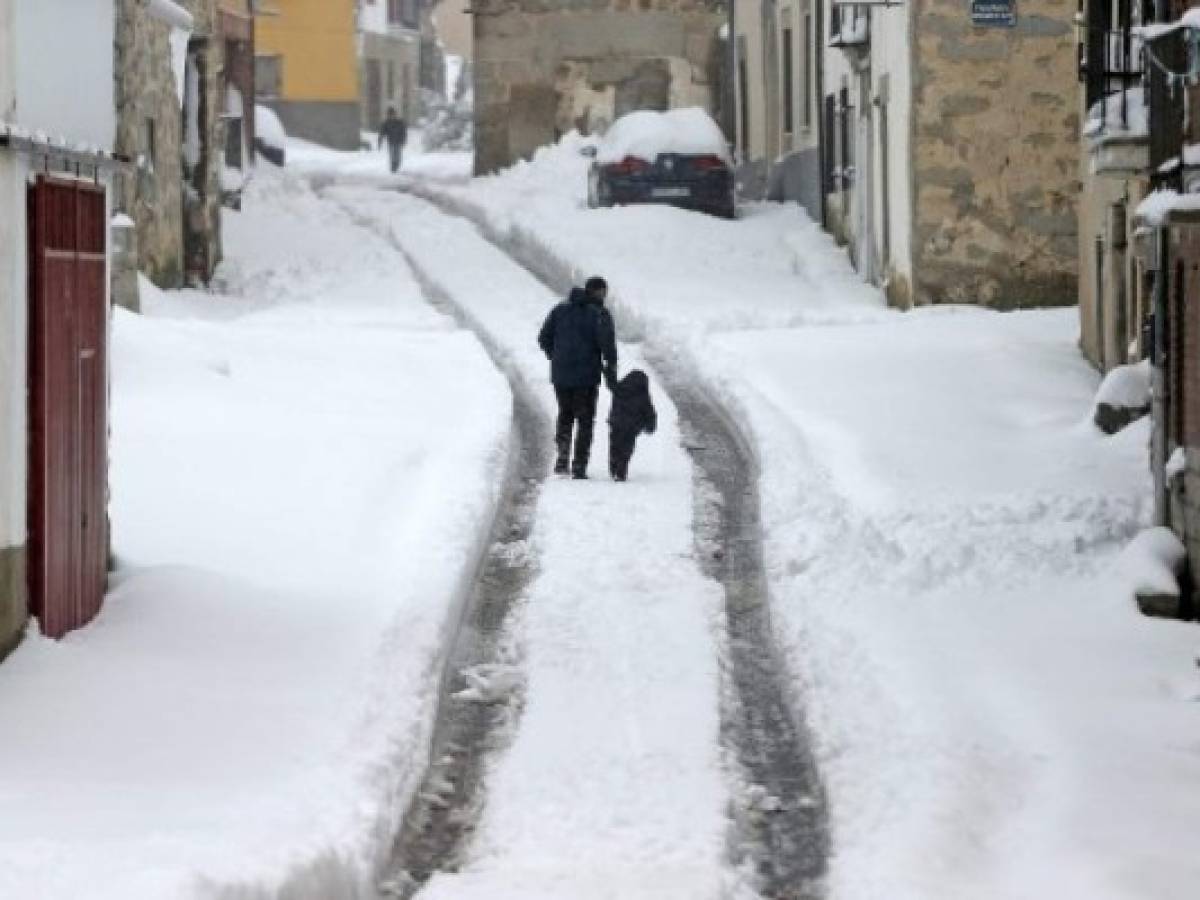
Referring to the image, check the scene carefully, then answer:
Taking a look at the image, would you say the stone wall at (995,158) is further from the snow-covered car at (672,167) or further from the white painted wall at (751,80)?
the white painted wall at (751,80)

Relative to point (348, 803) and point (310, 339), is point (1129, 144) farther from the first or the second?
point (310, 339)

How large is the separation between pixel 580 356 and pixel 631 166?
17982 millimetres

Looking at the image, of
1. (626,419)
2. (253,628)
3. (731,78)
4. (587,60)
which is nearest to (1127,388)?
(626,419)

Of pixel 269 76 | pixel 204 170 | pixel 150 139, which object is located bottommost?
pixel 204 170

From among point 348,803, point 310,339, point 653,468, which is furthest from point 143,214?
point 348,803

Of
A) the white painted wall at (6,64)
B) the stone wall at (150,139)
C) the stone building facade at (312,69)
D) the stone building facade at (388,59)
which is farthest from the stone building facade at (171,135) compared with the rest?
the stone building facade at (388,59)

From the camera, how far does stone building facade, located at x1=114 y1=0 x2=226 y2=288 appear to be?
27.0 m

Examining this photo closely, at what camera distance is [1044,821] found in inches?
419

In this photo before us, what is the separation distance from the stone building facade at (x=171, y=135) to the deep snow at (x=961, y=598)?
521 centimetres

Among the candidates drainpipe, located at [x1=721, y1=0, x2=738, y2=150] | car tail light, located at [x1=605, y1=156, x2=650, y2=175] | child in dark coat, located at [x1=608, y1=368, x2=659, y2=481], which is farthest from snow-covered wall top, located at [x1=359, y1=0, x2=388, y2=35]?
child in dark coat, located at [x1=608, y1=368, x2=659, y2=481]

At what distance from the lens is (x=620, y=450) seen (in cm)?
1955

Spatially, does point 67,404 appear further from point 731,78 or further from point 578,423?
point 731,78

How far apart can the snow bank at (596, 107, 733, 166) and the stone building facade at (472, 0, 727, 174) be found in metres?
5.96

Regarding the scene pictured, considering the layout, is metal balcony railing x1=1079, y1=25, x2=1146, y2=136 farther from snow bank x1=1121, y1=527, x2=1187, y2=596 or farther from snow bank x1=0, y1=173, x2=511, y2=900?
snow bank x1=0, y1=173, x2=511, y2=900
